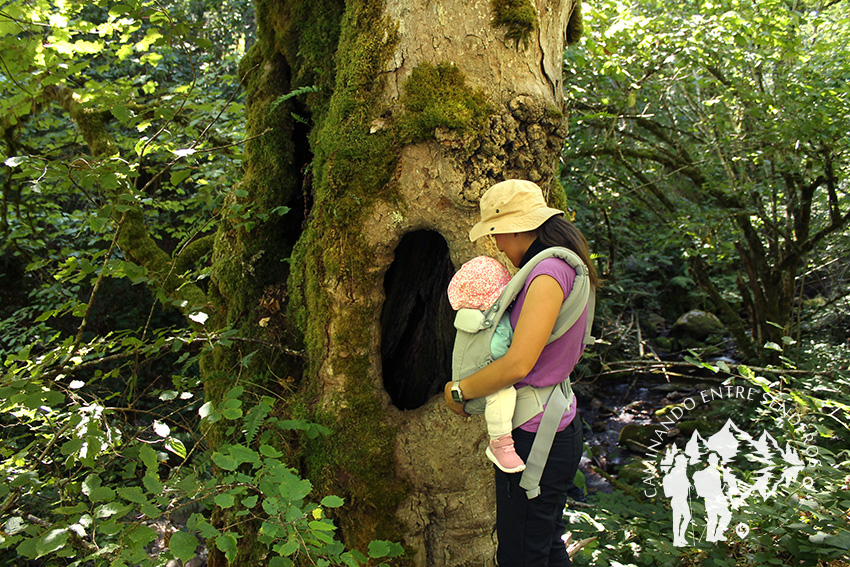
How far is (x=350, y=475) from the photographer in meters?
2.77

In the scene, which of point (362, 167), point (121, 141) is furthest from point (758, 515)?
point (121, 141)

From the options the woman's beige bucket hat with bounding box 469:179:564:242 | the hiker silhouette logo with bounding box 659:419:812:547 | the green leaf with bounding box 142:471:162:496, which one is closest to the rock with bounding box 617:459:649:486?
the hiker silhouette logo with bounding box 659:419:812:547

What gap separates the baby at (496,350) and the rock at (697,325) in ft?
32.8

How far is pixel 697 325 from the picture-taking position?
10797mm

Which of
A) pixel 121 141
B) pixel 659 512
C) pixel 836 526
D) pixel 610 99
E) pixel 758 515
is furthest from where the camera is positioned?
pixel 610 99

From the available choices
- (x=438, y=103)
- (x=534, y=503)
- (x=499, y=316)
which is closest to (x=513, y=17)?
(x=438, y=103)

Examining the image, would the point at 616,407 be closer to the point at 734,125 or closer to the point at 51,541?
the point at 734,125

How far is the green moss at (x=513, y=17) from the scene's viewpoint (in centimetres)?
269

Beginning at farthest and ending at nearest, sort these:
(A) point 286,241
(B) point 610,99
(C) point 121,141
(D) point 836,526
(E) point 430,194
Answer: (B) point 610,99, (C) point 121,141, (A) point 286,241, (D) point 836,526, (E) point 430,194

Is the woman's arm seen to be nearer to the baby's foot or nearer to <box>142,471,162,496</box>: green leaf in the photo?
the baby's foot

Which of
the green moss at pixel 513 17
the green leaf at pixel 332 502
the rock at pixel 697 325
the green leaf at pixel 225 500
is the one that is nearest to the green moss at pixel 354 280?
the green moss at pixel 513 17

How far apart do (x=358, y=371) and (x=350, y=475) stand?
528 millimetres

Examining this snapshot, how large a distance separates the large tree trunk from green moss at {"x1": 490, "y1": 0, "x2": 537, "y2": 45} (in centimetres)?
1

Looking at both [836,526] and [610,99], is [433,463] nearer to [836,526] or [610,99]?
[836,526]
